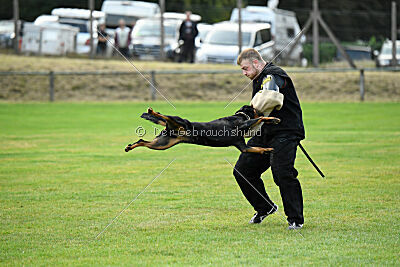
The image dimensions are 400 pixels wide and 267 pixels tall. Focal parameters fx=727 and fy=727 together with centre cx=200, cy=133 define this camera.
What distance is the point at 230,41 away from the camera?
96.2 feet

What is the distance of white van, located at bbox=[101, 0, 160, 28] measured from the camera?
120 ft

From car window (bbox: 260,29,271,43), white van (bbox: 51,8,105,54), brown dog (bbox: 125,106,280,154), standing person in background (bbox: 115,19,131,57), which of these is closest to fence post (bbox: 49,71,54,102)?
standing person in background (bbox: 115,19,131,57)

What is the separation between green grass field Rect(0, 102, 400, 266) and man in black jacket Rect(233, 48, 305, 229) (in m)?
0.36

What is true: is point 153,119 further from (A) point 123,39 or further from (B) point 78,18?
(B) point 78,18

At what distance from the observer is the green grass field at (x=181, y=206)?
20.0ft

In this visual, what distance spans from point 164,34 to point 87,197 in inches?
846

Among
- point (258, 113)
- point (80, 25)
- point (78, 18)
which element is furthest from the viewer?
point (78, 18)

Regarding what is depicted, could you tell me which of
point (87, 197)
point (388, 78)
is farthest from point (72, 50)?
point (87, 197)

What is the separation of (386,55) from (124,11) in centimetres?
1388

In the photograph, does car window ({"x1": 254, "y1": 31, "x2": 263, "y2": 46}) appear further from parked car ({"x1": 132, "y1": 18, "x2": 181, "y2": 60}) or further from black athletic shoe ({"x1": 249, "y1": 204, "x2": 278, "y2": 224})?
black athletic shoe ({"x1": 249, "y1": 204, "x2": 278, "y2": 224})

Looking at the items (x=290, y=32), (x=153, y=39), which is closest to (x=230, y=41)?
(x=153, y=39)

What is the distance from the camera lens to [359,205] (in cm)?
830

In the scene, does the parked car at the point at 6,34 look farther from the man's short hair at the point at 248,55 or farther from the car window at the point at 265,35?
the man's short hair at the point at 248,55

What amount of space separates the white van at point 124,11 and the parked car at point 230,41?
7.60m
